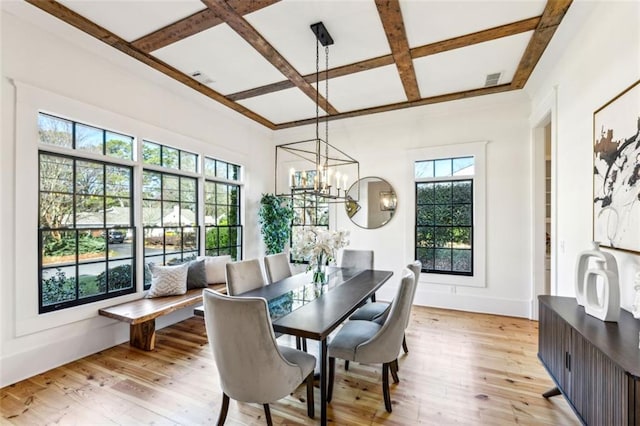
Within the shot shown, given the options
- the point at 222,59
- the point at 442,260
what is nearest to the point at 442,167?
the point at 442,260

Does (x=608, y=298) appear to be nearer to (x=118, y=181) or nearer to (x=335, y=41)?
(x=335, y=41)

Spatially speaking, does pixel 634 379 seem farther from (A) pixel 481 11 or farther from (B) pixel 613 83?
(A) pixel 481 11

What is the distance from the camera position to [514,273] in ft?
13.4

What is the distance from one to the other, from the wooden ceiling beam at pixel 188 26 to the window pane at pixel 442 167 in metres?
3.29

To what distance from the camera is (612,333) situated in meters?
1.51

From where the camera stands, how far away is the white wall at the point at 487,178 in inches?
160

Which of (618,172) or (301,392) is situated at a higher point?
(618,172)

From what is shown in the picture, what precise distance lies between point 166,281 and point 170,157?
1632 millimetres

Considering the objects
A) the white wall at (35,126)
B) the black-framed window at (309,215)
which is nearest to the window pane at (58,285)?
the white wall at (35,126)

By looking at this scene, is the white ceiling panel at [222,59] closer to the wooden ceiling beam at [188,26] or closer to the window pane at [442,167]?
the wooden ceiling beam at [188,26]

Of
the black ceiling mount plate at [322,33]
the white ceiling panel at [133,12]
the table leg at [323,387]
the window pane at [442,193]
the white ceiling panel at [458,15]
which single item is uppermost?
→ the white ceiling panel at [133,12]

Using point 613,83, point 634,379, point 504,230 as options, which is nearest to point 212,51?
point 613,83

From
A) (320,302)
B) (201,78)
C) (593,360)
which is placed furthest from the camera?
(201,78)

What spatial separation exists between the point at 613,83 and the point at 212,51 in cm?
339
